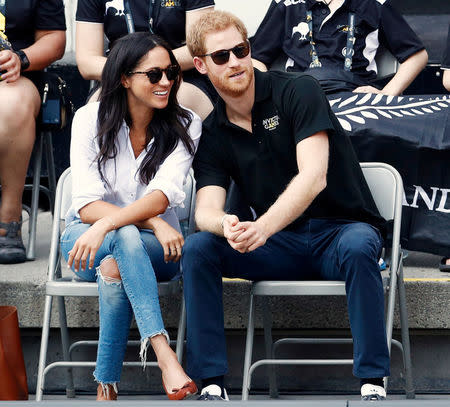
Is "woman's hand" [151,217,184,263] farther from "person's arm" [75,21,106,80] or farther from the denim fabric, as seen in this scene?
"person's arm" [75,21,106,80]

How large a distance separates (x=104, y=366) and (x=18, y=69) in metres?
1.60

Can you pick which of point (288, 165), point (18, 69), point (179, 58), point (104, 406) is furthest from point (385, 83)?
point (104, 406)

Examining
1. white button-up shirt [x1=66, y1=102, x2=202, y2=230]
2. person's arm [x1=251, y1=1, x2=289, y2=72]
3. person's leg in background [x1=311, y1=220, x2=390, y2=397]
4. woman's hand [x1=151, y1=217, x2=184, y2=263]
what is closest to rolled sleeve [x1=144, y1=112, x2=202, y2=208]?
white button-up shirt [x1=66, y1=102, x2=202, y2=230]

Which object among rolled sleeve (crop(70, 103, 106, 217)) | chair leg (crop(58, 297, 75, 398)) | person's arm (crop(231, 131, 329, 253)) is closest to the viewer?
person's arm (crop(231, 131, 329, 253))

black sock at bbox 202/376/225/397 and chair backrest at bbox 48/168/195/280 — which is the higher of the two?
chair backrest at bbox 48/168/195/280

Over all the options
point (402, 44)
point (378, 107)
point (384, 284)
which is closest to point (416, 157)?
point (378, 107)

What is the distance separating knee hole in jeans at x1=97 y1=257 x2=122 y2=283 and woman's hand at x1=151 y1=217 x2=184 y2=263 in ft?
0.65

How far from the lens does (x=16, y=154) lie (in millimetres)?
4328

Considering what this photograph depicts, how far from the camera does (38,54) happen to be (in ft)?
14.8

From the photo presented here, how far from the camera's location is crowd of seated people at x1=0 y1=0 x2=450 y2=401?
10.9 ft

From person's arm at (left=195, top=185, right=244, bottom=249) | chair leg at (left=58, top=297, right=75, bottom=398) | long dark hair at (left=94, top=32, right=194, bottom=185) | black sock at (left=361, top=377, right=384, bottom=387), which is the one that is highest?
long dark hair at (left=94, top=32, right=194, bottom=185)

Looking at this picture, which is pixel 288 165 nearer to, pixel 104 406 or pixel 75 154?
pixel 75 154

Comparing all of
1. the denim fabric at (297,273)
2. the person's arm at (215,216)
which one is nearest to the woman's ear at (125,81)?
the person's arm at (215,216)

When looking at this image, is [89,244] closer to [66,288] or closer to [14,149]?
[66,288]
